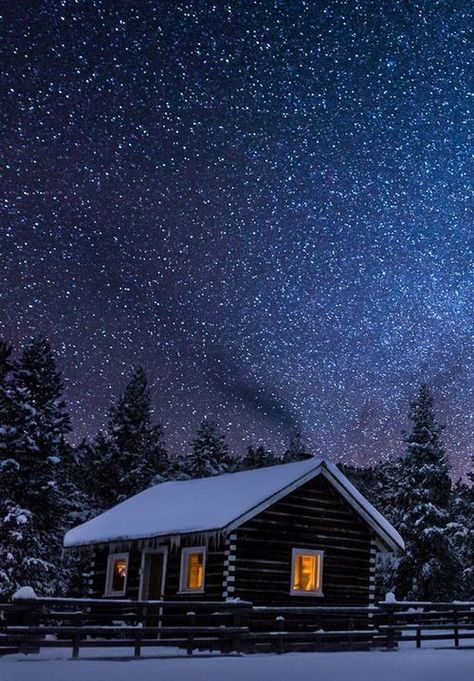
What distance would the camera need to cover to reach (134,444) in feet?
190

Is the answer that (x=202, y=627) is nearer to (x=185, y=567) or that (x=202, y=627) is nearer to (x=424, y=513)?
(x=185, y=567)

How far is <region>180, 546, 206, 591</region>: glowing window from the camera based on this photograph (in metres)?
27.5

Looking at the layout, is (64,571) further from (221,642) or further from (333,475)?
(221,642)

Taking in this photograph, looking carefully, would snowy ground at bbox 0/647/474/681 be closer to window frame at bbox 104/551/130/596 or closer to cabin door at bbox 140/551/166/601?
cabin door at bbox 140/551/166/601

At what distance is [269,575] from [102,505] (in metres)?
31.4

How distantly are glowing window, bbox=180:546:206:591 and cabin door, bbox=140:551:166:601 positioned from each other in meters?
1.60

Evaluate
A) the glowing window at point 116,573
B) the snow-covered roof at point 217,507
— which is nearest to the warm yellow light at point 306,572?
the snow-covered roof at point 217,507

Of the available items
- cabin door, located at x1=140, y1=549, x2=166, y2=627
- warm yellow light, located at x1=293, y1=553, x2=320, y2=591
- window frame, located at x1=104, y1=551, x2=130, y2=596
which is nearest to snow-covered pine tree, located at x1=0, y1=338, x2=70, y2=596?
window frame, located at x1=104, y1=551, x2=130, y2=596

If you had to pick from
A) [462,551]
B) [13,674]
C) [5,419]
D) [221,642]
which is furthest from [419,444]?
[13,674]

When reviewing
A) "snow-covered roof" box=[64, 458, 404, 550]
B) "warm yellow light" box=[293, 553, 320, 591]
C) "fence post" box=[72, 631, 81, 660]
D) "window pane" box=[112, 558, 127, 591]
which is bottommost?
"fence post" box=[72, 631, 81, 660]

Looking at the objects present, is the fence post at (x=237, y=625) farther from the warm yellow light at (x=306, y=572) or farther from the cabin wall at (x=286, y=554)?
the warm yellow light at (x=306, y=572)

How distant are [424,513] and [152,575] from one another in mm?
25315

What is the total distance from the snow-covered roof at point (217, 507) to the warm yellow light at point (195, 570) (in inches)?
53.6

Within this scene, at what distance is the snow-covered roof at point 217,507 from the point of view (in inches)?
1027
